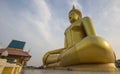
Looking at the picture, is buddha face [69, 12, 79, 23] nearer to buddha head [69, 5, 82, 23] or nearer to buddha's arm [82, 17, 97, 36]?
buddha head [69, 5, 82, 23]

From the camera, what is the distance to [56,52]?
7504mm

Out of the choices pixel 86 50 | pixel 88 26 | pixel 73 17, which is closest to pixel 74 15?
pixel 73 17

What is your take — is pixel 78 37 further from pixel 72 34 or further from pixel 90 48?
pixel 90 48

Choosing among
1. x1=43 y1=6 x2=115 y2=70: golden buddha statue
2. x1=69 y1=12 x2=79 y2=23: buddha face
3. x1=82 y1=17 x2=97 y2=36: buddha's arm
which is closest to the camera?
x1=43 y1=6 x2=115 y2=70: golden buddha statue

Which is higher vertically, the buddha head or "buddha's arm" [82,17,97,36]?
the buddha head

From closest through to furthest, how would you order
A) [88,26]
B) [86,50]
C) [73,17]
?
1. [86,50]
2. [88,26]
3. [73,17]

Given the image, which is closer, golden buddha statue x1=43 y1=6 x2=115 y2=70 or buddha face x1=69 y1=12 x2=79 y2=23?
golden buddha statue x1=43 y1=6 x2=115 y2=70

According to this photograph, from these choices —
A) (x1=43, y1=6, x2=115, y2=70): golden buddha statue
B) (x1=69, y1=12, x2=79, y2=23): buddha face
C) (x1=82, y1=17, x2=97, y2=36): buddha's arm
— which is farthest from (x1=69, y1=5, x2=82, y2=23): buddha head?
(x1=82, y1=17, x2=97, y2=36): buddha's arm

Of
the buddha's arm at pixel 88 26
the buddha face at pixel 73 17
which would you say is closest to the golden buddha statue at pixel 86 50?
the buddha's arm at pixel 88 26

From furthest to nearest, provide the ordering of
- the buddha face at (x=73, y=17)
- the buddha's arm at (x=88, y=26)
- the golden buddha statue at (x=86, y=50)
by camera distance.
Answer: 1. the buddha face at (x=73, y=17)
2. the buddha's arm at (x=88, y=26)
3. the golden buddha statue at (x=86, y=50)

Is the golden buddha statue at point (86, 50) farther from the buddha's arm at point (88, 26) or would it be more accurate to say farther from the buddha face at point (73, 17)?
the buddha face at point (73, 17)

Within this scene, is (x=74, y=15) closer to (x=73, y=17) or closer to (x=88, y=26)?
(x=73, y=17)

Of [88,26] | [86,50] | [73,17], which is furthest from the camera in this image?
[73,17]

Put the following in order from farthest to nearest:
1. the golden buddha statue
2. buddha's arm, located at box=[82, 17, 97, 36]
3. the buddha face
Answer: the buddha face < buddha's arm, located at box=[82, 17, 97, 36] < the golden buddha statue
